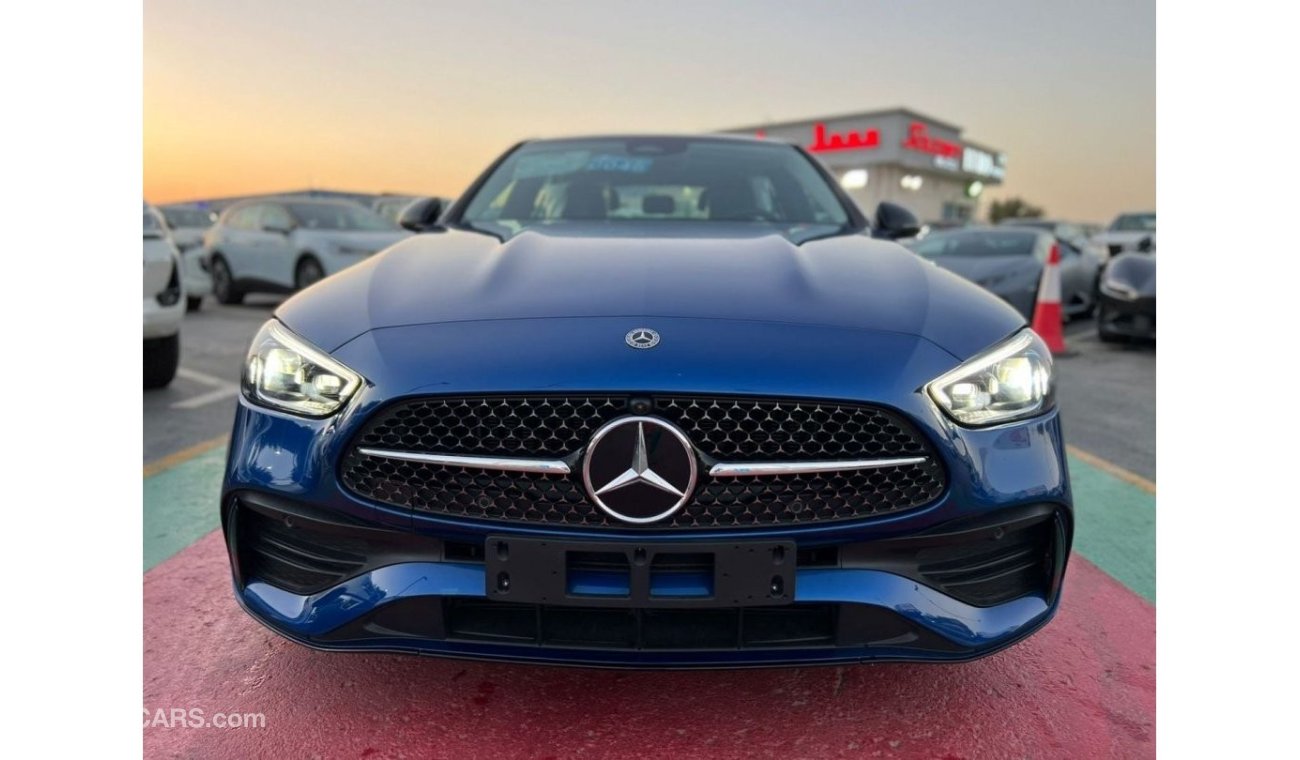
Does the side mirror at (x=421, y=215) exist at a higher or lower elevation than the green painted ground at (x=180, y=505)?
higher

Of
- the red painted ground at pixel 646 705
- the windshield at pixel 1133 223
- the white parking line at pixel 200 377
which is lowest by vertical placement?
the red painted ground at pixel 646 705

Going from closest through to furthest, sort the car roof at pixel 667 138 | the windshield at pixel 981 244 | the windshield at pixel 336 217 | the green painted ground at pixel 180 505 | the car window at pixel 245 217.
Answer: the green painted ground at pixel 180 505 → the car roof at pixel 667 138 → the windshield at pixel 981 244 → the windshield at pixel 336 217 → the car window at pixel 245 217

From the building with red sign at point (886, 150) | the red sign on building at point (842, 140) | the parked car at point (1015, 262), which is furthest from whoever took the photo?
the red sign on building at point (842, 140)

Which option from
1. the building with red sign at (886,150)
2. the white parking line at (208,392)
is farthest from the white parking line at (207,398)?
the building with red sign at (886,150)

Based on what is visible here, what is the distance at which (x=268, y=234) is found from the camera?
10641 mm

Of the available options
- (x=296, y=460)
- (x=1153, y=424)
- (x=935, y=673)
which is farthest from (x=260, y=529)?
(x=1153, y=424)

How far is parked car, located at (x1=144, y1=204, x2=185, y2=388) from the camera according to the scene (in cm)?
461

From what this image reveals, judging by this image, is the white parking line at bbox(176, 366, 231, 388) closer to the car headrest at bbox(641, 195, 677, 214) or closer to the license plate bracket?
the car headrest at bbox(641, 195, 677, 214)

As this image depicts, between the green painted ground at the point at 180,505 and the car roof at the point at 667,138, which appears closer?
the green painted ground at the point at 180,505

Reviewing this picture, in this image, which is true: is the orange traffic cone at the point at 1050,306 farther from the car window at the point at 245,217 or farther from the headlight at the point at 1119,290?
the car window at the point at 245,217

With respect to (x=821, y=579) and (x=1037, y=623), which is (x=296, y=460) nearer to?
(x=821, y=579)

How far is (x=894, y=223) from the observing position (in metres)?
2.89

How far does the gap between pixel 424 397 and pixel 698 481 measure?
0.51 m

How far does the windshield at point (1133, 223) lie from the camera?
53.4 ft
